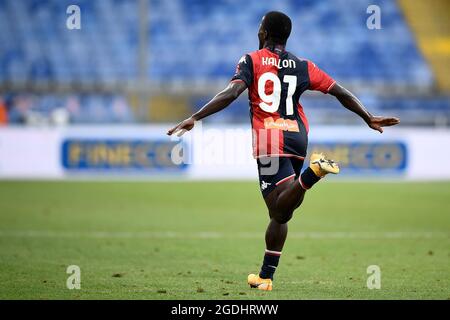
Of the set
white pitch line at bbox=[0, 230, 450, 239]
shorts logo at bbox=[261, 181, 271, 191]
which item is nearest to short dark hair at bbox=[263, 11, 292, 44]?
shorts logo at bbox=[261, 181, 271, 191]

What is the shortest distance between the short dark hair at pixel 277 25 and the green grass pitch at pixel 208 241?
204 centimetres

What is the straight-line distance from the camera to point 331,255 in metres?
10.0

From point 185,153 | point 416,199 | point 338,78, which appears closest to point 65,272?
point 416,199

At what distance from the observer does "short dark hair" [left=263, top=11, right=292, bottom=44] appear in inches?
290

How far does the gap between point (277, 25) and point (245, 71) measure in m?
0.45

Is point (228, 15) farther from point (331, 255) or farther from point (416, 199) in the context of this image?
point (331, 255)

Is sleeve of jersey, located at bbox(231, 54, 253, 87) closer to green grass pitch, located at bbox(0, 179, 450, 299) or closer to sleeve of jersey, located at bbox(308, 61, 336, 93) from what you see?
sleeve of jersey, located at bbox(308, 61, 336, 93)

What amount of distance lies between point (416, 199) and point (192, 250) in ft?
26.0

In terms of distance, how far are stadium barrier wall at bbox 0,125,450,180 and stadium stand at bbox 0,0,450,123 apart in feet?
23.0

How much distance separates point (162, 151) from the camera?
2077 centimetres

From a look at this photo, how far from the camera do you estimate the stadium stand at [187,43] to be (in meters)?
28.6

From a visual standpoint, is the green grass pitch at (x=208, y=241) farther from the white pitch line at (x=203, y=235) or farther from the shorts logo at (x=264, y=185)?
the shorts logo at (x=264, y=185)

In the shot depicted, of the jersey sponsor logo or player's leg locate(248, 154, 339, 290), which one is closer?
player's leg locate(248, 154, 339, 290)
